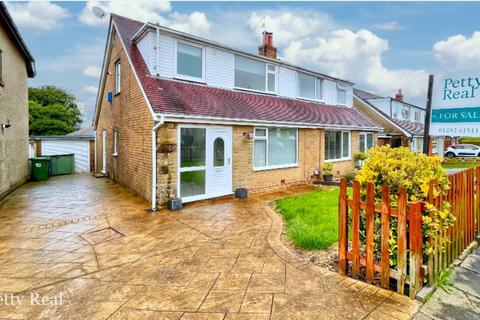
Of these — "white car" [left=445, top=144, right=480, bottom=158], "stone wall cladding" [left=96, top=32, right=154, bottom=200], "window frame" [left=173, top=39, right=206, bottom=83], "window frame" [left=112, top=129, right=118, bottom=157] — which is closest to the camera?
"stone wall cladding" [left=96, top=32, right=154, bottom=200]

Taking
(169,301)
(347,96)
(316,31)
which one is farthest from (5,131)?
(347,96)

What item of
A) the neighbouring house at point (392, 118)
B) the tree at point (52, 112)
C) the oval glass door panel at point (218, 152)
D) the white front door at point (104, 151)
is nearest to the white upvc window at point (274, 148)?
the oval glass door panel at point (218, 152)

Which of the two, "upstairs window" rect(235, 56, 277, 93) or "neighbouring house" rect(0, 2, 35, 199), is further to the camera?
"upstairs window" rect(235, 56, 277, 93)

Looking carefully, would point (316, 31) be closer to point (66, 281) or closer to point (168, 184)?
point (168, 184)

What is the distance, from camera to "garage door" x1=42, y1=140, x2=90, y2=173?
1945 centimetres

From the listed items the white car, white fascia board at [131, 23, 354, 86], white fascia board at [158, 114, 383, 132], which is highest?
white fascia board at [131, 23, 354, 86]

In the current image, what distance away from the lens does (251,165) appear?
1123 cm

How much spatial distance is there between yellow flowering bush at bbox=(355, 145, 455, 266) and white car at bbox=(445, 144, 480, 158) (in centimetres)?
3662

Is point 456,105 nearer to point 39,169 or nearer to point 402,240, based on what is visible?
point 402,240

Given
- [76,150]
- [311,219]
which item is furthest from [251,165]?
[76,150]

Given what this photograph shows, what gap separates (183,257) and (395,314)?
3.32 m

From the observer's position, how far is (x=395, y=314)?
3.29m

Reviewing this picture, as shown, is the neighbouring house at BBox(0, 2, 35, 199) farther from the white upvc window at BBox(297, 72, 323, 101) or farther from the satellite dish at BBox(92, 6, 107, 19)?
the white upvc window at BBox(297, 72, 323, 101)

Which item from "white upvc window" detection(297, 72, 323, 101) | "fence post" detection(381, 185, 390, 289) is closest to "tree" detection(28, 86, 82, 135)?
"white upvc window" detection(297, 72, 323, 101)
